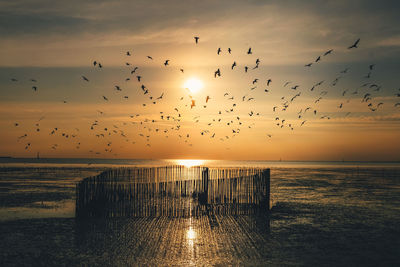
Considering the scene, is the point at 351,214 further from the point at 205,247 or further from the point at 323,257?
the point at 205,247

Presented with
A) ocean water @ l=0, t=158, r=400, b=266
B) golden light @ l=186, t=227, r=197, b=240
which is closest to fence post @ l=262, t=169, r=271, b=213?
ocean water @ l=0, t=158, r=400, b=266

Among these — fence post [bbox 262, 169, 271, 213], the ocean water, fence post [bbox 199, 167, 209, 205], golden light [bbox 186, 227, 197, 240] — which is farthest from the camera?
fence post [bbox 199, 167, 209, 205]

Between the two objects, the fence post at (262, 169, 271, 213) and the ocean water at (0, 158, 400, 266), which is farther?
the fence post at (262, 169, 271, 213)

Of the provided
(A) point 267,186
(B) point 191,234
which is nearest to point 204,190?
(A) point 267,186

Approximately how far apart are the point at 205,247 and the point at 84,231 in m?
5.06

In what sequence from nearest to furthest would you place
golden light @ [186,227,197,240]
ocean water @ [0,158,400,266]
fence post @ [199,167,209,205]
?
1. ocean water @ [0,158,400,266]
2. golden light @ [186,227,197,240]
3. fence post @ [199,167,209,205]

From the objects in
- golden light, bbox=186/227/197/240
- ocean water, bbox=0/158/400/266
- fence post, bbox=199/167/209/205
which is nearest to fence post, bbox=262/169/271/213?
ocean water, bbox=0/158/400/266

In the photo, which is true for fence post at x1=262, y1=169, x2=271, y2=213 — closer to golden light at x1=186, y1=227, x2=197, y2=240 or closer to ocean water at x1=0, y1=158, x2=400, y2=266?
ocean water at x1=0, y1=158, x2=400, y2=266

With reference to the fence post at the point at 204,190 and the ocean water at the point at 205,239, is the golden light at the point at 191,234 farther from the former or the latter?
the fence post at the point at 204,190

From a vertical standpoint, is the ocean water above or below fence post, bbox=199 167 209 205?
below

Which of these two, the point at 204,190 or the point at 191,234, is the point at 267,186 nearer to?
the point at 204,190

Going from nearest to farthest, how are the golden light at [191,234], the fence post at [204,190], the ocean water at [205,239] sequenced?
the ocean water at [205,239], the golden light at [191,234], the fence post at [204,190]

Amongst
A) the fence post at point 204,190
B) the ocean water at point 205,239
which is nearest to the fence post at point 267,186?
the ocean water at point 205,239

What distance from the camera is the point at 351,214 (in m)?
18.5
